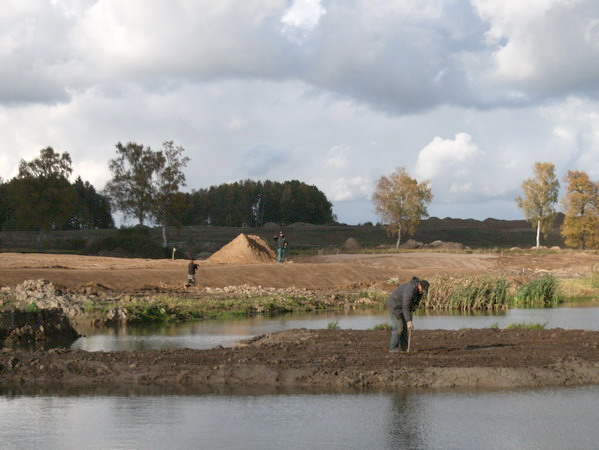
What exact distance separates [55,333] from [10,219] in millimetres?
82107

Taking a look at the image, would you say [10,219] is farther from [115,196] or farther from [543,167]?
[543,167]

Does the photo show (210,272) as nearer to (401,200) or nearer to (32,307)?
(32,307)

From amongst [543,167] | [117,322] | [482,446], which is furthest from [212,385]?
[543,167]

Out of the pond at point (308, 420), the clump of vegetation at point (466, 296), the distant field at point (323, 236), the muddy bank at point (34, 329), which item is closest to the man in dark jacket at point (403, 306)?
the pond at point (308, 420)

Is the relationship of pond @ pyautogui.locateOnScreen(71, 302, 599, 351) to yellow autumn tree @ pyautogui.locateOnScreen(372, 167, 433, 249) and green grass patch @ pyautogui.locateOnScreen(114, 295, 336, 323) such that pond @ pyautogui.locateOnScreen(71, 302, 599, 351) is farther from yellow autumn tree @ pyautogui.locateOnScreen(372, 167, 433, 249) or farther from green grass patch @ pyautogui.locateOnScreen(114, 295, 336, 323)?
yellow autumn tree @ pyautogui.locateOnScreen(372, 167, 433, 249)

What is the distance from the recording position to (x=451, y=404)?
46.2 ft

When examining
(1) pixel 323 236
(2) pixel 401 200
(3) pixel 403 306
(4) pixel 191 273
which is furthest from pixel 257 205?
(3) pixel 403 306

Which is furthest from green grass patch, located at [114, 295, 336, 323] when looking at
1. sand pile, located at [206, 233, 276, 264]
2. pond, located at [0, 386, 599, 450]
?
sand pile, located at [206, 233, 276, 264]

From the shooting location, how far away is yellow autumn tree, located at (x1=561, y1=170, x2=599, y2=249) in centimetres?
8169

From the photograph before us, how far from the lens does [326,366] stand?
16625 millimetres

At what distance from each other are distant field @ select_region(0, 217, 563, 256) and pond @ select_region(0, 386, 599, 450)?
59.5m

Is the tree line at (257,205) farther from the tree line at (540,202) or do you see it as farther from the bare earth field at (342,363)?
the bare earth field at (342,363)

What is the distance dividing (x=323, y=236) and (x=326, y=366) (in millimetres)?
91853

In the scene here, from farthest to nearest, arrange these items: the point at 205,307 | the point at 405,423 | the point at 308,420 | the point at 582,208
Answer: the point at 582,208, the point at 205,307, the point at 308,420, the point at 405,423
